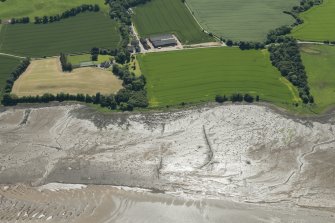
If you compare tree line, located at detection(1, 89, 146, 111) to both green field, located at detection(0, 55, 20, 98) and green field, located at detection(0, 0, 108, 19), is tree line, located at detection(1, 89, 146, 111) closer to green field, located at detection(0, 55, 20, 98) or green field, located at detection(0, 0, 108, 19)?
green field, located at detection(0, 55, 20, 98)

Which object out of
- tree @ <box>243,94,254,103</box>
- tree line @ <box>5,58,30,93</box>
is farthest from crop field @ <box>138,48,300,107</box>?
tree line @ <box>5,58,30,93</box>

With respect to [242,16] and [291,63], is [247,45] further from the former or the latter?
[242,16]

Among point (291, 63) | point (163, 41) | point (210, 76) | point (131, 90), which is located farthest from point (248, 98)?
point (163, 41)

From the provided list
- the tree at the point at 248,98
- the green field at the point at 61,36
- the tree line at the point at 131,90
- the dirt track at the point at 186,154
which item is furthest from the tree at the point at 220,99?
the green field at the point at 61,36

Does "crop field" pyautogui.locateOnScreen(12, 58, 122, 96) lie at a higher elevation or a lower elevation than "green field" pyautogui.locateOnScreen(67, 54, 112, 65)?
lower

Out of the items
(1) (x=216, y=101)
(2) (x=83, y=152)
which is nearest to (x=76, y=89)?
(2) (x=83, y=152)

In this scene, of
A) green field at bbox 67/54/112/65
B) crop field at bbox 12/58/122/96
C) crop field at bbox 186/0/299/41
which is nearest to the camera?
crop field at bbox 12/58/122/96
